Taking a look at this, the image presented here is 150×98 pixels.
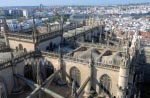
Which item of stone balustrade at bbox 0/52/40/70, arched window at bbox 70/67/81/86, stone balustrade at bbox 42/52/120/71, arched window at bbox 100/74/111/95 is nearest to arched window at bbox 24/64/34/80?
stone balustrade at bbox 0/52/40/70

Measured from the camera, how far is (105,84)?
3231cm

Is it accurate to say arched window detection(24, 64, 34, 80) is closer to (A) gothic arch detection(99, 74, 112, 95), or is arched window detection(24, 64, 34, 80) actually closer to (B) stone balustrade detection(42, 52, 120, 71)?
(B) stone balustrade detection(42, 52, 120, 71)

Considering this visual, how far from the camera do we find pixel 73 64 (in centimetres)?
3444

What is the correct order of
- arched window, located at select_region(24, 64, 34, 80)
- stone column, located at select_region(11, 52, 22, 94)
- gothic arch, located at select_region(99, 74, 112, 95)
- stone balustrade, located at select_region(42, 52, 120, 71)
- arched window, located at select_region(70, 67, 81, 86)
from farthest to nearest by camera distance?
arched window, located at select_region(24, 64, 34, 80)
arched window, located at select_region(70, 67, 81, 86)
gothic arch, located at select_region(99, 74, 112, 95)
stone column, located at select_region(11, 52, 22, 94)
stone balustrade, located at select_region(42, 52, 120, 71)

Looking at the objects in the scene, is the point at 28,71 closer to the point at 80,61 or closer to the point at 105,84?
the point at 80,61

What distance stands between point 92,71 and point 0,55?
1738cm

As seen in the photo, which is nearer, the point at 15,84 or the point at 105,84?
the point at 15,84

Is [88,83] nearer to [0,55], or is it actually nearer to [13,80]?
[13,80]

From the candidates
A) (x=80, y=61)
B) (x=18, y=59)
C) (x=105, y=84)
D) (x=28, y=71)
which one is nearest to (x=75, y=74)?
(x=80, y=61)

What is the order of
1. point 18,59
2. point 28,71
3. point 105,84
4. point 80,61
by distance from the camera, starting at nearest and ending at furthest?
point 105,84 → point 18,59 → point 80,61 → point 28,71

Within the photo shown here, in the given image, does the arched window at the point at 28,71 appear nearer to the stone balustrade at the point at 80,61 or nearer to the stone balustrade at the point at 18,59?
the stone balustrade at the point at 18,59

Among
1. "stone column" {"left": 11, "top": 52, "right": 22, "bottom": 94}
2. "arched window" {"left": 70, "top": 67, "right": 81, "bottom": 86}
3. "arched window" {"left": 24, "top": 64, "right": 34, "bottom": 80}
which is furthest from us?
"arched window" {"left": 24, "top": 64, "right": 34, "bottom": 80}

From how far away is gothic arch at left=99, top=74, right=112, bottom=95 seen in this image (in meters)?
31.9

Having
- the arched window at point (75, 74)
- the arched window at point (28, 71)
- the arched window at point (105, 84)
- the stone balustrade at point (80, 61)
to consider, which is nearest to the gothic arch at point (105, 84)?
the arched window at point (105, 84)
